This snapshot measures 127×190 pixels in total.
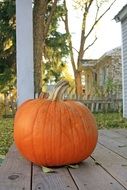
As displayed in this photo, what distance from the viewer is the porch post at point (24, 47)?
3.67 metres

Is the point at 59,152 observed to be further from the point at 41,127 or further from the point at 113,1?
the point at 113,1

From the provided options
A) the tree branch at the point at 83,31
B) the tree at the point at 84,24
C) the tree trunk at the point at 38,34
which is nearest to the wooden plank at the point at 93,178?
the tree trunk at the point at 38,34

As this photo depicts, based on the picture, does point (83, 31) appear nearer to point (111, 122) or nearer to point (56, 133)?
point (111, 122)

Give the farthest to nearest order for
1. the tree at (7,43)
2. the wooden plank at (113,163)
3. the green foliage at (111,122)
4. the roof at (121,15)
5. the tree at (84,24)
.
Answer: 1. the tree at (84,24)
2. the tree at (7,43)
3. the roof at (121,15)
4. the green foliage at (111,122)
5. the wooden plank at (113,163)

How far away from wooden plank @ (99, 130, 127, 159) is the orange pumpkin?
331mm

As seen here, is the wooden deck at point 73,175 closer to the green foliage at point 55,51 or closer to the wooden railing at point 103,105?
the green foliage at point 55,51

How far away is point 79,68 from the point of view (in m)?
24.3

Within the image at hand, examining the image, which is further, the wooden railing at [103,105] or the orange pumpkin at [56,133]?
the wooden railing at [103,105]

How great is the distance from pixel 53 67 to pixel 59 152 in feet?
43.1

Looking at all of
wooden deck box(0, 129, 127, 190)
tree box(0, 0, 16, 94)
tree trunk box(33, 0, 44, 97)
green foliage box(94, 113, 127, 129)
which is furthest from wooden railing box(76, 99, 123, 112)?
wooden deck box(0, 129, 127, 190)

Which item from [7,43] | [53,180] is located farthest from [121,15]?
[53,180]

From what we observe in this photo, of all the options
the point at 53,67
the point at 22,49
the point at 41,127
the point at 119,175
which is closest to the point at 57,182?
the point at 119,175

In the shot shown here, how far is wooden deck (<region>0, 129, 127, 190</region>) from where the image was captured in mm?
1581

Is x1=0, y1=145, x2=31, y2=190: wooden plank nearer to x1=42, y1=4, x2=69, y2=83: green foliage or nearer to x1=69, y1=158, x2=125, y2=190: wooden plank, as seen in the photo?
x1=69, y1=158, x2=125, y2=190: wooden plank
